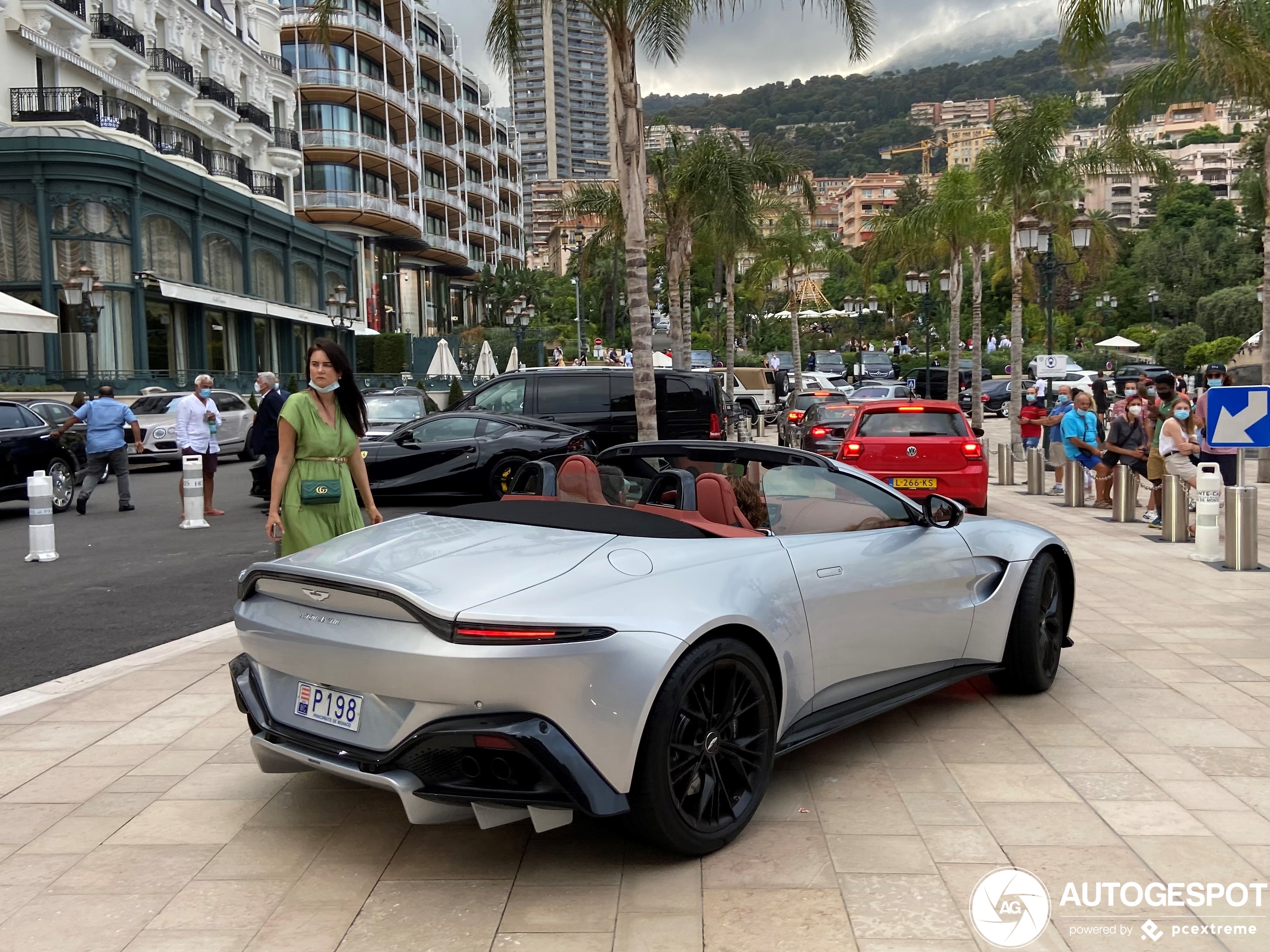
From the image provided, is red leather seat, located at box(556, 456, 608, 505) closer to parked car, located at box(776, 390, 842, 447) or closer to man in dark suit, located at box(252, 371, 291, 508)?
man in dark suit, located at box(252, 371, 291, 508)

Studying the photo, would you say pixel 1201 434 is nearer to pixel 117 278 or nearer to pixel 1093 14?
pixel 1093 14

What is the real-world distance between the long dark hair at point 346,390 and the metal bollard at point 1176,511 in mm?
9570

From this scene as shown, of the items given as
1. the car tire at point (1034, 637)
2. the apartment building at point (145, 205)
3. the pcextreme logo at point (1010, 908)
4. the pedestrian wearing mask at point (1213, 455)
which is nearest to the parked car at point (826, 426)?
the pedestrian wearing mask at point (1213, 455)

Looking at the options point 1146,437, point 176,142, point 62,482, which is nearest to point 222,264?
point 176,142

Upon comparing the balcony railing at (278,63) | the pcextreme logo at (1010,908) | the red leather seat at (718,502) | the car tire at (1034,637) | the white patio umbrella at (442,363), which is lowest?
the pcextreme logo at (1010,908)

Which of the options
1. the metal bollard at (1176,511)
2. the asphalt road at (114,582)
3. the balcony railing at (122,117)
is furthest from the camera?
the balcony railing at (122,117)

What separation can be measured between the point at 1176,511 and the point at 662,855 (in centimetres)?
1039

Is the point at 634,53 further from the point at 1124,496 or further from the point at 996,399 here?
the point at 996,399

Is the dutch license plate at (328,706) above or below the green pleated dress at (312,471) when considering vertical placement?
below

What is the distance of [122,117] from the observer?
36.6 m

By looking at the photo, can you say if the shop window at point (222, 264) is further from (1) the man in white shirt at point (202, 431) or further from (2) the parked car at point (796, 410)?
(1) the man in white shirt at point (202, 431)

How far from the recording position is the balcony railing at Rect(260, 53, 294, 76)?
5266 cm

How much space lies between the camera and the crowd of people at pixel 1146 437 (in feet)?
43.2

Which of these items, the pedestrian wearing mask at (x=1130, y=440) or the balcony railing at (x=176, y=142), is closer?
the pedestrian wearing mask at (x=1130, y=440)
